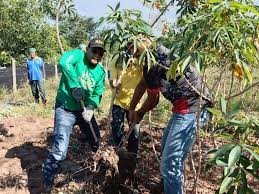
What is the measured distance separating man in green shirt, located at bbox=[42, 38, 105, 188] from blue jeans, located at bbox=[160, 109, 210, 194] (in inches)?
41.7

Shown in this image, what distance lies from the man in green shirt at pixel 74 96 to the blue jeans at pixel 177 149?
106 cm

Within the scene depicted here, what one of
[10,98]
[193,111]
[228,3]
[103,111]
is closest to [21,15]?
[10,98]

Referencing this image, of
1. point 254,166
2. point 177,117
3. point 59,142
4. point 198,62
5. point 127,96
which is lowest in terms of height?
point 59,142

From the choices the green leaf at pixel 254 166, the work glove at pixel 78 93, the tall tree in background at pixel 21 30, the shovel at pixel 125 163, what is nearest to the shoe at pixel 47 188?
the shovel at pixel 125 163

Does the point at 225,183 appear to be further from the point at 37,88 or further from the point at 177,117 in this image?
the point at 37,88

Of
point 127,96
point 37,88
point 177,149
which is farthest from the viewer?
point 37,88

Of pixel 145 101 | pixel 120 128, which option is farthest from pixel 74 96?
pixel 120 128

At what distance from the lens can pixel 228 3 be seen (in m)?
1.94

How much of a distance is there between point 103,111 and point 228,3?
5.25 meters

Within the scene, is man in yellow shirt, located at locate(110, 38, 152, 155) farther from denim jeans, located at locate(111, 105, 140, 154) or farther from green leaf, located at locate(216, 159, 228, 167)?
green leaf, located at locate(216, 159, 228, 167)

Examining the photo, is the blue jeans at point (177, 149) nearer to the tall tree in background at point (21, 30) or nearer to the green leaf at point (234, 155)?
the green leaf at point (234, 155)

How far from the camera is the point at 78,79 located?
3887 millimetres

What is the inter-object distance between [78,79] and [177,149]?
137cm

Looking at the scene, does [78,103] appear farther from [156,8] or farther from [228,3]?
[228,3]
